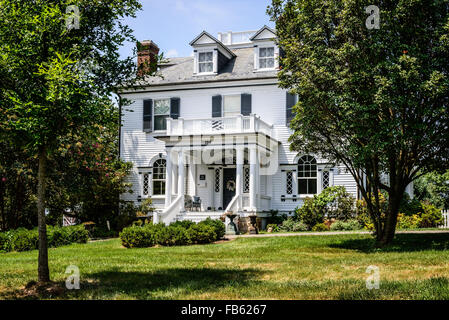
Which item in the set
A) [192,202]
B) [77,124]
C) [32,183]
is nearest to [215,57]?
[192,202]

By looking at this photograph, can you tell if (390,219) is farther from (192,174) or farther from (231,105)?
(231,105)

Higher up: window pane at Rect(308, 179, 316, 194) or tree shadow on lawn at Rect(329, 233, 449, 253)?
window pane at Rect(308, 179, 316, 194)

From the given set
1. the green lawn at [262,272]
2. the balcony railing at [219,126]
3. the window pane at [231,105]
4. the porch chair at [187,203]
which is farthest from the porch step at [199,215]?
the green lawn at [262,272]

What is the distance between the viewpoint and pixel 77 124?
775 cm

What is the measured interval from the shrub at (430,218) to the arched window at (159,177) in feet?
41.9

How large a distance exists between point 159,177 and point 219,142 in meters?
5.23

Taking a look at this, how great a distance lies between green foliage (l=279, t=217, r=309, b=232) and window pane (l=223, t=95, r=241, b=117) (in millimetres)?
6239

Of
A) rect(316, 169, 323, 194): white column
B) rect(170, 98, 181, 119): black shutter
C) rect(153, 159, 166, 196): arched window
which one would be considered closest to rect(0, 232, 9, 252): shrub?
rect(153, 159, 166, 196): arched window

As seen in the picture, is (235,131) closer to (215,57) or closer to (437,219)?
(215,57)

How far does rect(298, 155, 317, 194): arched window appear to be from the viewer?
23188 mm

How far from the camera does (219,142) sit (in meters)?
21.8

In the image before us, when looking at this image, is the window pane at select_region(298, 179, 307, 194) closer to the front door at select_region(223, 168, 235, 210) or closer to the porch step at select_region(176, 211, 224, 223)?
the front door at select_region(223, 168, 235, 210)
